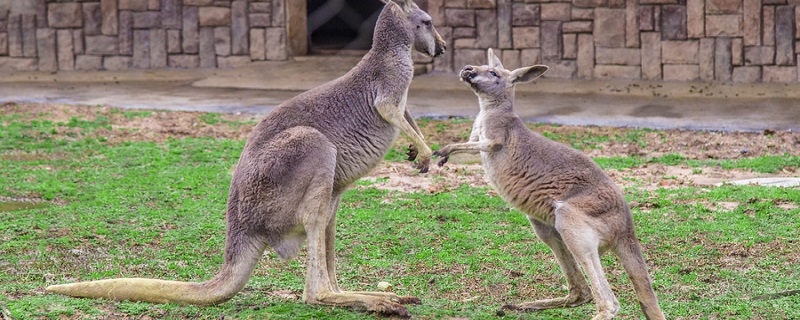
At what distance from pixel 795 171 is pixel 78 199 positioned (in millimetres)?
5309

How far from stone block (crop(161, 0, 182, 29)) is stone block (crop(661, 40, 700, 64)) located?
5.94 m

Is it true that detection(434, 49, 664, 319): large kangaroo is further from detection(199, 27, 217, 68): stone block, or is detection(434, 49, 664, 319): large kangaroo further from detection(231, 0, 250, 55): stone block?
detection(199, 27, 217, 68): stone block

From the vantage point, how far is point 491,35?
12.4 m

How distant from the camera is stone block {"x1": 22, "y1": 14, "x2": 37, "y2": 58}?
13.6 meters

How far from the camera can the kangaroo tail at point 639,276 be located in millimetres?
4508

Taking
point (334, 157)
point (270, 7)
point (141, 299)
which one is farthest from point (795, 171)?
point (270, 7)

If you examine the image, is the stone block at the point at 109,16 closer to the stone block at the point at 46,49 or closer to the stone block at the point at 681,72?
the stone block at the point at 46,49

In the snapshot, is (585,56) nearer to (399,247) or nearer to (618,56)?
(618,56)

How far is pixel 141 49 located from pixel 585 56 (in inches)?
221

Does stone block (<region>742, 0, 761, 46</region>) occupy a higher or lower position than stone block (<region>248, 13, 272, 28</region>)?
lower

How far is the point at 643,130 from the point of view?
9656 millimetres

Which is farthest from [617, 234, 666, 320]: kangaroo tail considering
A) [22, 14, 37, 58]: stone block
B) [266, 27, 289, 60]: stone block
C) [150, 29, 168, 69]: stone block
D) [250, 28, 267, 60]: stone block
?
[22, 14, 37, 58]: stone block

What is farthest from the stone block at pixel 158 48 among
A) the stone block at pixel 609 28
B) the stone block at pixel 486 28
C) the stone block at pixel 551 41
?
the stone block at pixel 609 28

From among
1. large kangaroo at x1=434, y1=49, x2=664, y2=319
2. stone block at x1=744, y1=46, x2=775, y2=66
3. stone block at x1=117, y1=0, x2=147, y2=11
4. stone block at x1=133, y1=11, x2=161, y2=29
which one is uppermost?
stone block at x1=117, y1=0, x2=147, y2=11
